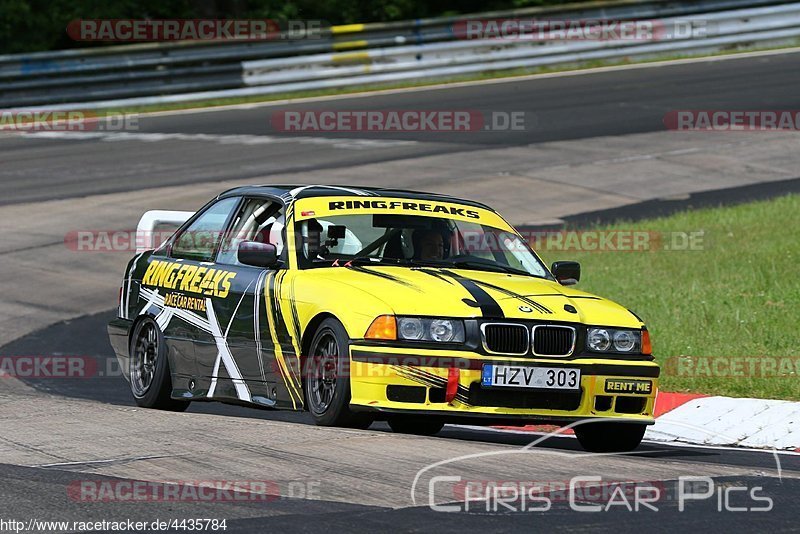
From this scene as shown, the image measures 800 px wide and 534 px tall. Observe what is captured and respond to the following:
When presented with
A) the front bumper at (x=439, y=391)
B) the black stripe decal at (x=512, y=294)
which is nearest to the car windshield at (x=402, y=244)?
the black stripe decal at (x=512, y=294)

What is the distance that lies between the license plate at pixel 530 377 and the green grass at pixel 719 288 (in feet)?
7.93

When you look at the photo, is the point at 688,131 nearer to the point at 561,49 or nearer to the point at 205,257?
the point at 561,49

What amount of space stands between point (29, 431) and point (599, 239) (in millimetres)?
10523

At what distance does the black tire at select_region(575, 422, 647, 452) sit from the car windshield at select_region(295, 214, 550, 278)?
48.6 inches

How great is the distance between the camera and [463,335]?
8.32m

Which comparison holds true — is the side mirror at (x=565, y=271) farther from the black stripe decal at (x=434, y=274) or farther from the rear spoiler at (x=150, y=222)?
the rear spoiler at (x=150, y=222)

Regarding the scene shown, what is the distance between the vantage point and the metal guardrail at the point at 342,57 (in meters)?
28.0

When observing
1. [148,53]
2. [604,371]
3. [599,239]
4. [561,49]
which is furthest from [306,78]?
[604,371]

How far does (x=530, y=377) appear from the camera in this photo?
8.39 m

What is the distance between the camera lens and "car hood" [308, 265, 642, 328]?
8.39 meters
